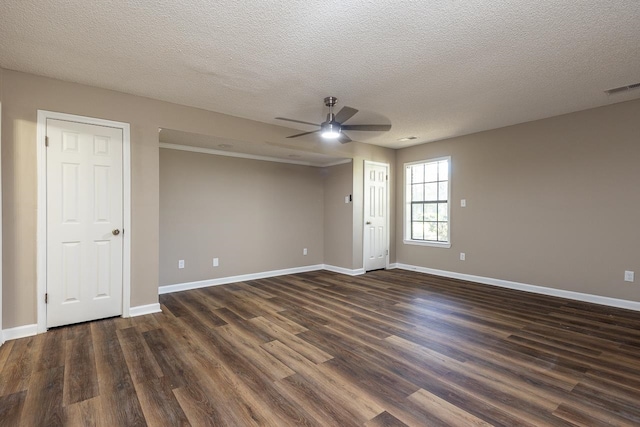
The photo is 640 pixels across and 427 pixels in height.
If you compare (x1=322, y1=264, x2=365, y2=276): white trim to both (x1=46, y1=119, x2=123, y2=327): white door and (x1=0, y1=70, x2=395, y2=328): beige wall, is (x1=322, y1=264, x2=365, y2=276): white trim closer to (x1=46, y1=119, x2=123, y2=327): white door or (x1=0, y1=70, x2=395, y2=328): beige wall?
(x1=0, y1=70, x2=395, y2=328): beige wall

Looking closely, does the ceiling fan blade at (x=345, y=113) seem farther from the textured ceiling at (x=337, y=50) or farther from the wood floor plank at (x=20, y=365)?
the wood floor plank at (x=20, y=365)

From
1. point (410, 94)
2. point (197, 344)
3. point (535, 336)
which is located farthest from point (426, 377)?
point (410, 94)

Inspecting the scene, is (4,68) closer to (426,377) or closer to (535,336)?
(426,377)

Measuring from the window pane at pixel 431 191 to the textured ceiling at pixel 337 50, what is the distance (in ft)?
7.06

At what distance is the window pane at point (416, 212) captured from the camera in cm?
609

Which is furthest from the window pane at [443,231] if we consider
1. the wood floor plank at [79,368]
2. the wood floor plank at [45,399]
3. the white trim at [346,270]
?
the wood floor plank at [45,399]

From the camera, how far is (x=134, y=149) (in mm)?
3486

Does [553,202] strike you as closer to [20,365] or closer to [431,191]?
[431,191]

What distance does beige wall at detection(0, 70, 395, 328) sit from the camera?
2879 millimetres

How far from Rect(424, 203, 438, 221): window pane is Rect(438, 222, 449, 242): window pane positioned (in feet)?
0.54

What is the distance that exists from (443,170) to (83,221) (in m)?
5.50

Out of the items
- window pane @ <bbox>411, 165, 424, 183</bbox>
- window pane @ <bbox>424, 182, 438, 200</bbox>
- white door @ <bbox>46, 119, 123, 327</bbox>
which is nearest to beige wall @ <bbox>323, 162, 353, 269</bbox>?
window pane @ <bbox>411, 165, 424, 183</bbox>

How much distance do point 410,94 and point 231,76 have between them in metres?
1.97

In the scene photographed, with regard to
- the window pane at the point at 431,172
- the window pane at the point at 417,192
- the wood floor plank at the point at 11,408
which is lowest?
the wood floor plank at the point at 11,408
